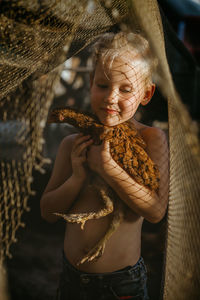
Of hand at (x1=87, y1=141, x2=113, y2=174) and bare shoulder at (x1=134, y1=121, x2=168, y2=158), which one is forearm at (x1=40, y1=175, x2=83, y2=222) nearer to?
hand at (x1=87, y1=141, x2=113, y2=174)

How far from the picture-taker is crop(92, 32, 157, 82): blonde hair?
0.74 m

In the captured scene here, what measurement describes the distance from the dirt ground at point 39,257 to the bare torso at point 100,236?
12.8 inches

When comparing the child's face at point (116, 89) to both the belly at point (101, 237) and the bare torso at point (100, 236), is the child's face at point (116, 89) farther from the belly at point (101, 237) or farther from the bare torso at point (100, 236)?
the belly at point (101, 237)

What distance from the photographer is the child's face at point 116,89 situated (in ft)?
2.38

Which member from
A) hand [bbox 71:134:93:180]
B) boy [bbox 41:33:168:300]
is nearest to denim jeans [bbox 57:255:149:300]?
boy [bbox 41:33:168:300]

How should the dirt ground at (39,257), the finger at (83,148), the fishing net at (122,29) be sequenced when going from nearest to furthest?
1. the fishing net at (122,29)
2. the finger at (83,148)
3. the dirt ground at (39,257)

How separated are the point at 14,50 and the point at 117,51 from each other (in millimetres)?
322

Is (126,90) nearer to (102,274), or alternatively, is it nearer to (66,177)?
(66,177)

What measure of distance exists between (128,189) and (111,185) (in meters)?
0.05

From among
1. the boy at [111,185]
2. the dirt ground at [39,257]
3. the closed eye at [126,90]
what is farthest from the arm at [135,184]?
the dirt ground at [39,257]

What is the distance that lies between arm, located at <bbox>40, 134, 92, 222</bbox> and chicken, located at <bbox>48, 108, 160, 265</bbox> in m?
0.06

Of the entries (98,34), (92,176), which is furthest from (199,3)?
(92,176)

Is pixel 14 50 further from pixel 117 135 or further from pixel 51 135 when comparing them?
pixel 51 135

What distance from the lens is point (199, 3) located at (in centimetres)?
462
